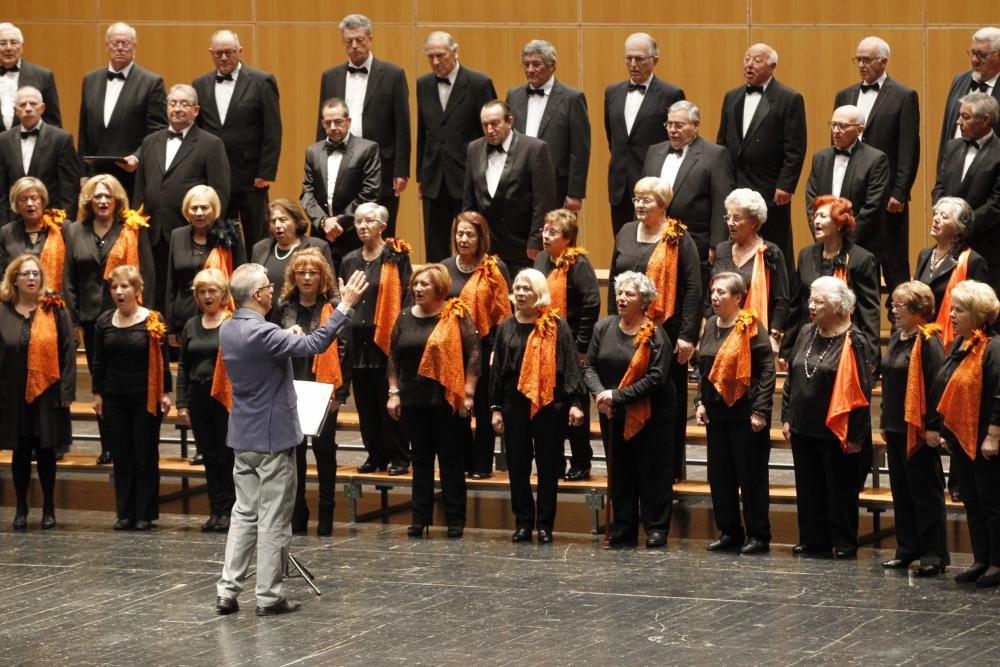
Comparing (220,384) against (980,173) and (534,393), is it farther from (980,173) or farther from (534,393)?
(980,173)

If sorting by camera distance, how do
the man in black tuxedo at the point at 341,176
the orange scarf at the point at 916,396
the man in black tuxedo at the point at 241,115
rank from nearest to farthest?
the orange scarf at the point at 916,396
the man in black tuxedo at the point at 341,176
the man in black tuxedo at the point at 241,115

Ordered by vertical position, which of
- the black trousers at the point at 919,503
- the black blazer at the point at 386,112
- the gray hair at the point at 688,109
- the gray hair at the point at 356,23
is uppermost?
the gray hair at the point at 356,23

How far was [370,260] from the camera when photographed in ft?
29.5

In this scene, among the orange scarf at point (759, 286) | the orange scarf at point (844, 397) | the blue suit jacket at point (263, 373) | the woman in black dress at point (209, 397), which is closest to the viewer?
the blue suit jacket at point (263, 373)

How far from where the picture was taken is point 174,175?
9.72 metres

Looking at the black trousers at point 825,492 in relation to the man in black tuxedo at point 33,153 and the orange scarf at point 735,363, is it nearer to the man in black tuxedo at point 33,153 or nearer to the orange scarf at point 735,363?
the orange scarf at point 735,363

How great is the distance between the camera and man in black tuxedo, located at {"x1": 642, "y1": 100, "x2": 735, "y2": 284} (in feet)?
29.2

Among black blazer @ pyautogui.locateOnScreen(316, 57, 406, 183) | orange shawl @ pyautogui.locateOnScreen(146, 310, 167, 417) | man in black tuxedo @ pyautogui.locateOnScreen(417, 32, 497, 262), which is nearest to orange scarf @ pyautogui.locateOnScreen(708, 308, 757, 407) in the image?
man in black tuxedo @ pyautogui.locateOnScreen(417, 32, 497, 262)

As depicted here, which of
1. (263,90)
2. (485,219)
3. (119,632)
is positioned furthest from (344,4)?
(119,632)

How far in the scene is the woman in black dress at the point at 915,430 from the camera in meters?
7.59

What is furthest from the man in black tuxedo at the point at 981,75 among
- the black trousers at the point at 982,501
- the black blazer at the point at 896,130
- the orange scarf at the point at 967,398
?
the black trousers at the point at 982,501

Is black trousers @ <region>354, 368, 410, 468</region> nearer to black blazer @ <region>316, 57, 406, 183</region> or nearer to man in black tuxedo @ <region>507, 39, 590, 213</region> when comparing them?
black blazer @ <region>316, 57, 406, 183</region>

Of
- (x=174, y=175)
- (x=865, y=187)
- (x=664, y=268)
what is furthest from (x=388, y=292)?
(x=865, y=187)

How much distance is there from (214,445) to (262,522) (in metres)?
1.81
